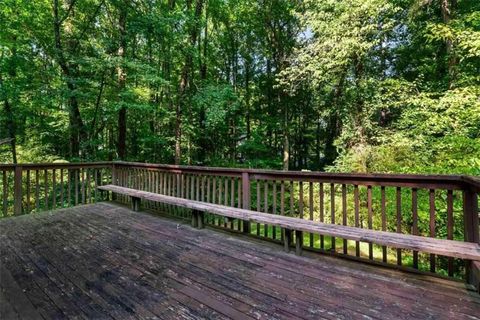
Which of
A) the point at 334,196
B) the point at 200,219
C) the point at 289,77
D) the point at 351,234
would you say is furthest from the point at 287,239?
the point at 289,77

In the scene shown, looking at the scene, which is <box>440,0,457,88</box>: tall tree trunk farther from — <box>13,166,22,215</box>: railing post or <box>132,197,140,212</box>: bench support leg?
<box>13,166,22,215</box>: railing post

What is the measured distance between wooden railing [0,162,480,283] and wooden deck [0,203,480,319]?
1.19ft

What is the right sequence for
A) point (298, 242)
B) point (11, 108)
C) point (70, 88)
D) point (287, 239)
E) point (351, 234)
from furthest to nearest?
point (11, 108) → point (70, 88) → point (287, 239) → point (298, 242) → point (351, 234)

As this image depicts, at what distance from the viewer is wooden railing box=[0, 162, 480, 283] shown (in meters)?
2.34

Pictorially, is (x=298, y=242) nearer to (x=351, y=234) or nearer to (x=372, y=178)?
(x=351, y=234)

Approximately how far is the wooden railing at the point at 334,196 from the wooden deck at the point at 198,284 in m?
0.36

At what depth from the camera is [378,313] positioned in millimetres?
1745

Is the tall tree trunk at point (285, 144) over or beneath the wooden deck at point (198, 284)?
over

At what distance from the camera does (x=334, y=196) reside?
3.51m

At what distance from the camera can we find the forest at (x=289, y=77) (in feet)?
19.4

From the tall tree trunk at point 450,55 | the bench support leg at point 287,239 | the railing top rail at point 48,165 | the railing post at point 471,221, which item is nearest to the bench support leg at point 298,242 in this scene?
the bench support leg at point 287,239

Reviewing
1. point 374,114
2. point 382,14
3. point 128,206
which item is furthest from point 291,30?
point 128,206

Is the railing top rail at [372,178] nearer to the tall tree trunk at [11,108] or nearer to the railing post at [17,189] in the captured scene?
the railing post at [17,189]

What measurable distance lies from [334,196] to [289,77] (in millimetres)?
Result: 5644
